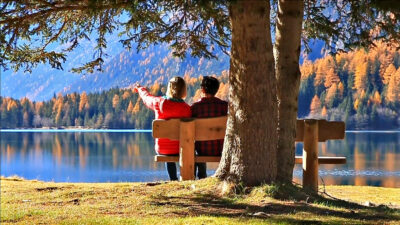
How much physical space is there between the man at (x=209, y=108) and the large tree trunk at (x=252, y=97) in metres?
1.48

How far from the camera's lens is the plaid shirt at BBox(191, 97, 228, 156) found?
25.6 feet

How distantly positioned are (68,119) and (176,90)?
15868cm

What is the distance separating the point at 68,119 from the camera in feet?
532

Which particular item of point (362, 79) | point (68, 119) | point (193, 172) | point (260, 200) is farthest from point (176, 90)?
point (68, 119)

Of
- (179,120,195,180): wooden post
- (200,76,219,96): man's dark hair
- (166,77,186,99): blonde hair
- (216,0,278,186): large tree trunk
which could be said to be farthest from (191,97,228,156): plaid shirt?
(216,0,278,186): large tree trunk

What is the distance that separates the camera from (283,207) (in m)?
5.63

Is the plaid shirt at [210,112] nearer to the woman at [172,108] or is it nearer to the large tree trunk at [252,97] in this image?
the woman at [172,108]

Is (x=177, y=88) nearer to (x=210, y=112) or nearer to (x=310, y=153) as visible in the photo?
(x=210, y=112)

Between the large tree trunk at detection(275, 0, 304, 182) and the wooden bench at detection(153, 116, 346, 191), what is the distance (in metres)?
0.52

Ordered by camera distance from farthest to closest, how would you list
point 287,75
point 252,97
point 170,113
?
point 170,113, point 287,75, point 252,97

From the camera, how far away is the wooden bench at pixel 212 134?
7402 mm

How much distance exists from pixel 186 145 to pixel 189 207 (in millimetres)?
1743

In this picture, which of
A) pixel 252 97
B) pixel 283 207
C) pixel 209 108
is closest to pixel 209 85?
pixel 209 108

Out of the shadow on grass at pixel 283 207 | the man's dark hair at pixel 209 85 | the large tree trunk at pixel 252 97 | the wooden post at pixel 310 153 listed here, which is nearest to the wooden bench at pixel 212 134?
the wooden post at pixel 310 153
